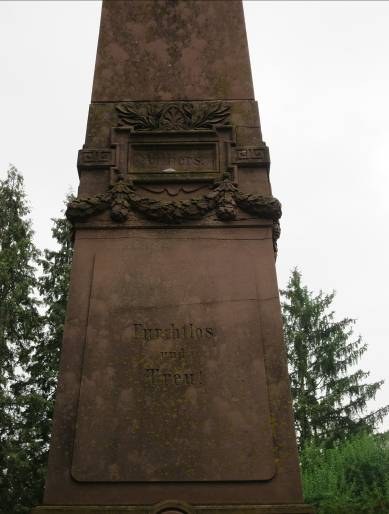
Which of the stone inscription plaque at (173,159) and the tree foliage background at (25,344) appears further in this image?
the tree foliage background at (25,344)

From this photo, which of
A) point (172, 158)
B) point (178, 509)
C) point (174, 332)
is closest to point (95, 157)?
point (172, 158)

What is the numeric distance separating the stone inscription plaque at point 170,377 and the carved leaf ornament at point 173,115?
4.83 ft

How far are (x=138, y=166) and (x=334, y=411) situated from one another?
2115cm

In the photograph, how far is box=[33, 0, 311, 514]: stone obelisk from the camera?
4680mm

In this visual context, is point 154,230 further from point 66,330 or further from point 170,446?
point 170,446

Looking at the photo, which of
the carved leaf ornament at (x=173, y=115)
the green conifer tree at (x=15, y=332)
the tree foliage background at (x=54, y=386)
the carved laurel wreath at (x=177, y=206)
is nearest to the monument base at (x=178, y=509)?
the carved laurel wreath at (x=177, y=206)

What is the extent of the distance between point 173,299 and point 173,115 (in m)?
2.16

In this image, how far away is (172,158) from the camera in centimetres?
621

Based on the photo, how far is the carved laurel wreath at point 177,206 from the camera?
18.9ft

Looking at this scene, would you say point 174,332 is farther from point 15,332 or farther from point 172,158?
point 15,332

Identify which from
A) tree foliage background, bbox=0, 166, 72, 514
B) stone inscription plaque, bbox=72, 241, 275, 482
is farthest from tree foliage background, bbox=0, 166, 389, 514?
stone inscription plaque, bbox=72, 241, 275, 482

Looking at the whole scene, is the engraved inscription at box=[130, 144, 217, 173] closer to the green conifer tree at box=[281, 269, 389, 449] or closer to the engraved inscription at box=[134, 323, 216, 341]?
the engraved inscription at box=[134, 323, 216, 341]

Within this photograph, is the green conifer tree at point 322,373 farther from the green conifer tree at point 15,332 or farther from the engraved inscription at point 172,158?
the engraved inscription at point 172,158

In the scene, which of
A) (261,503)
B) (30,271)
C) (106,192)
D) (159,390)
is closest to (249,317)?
(159,390)
